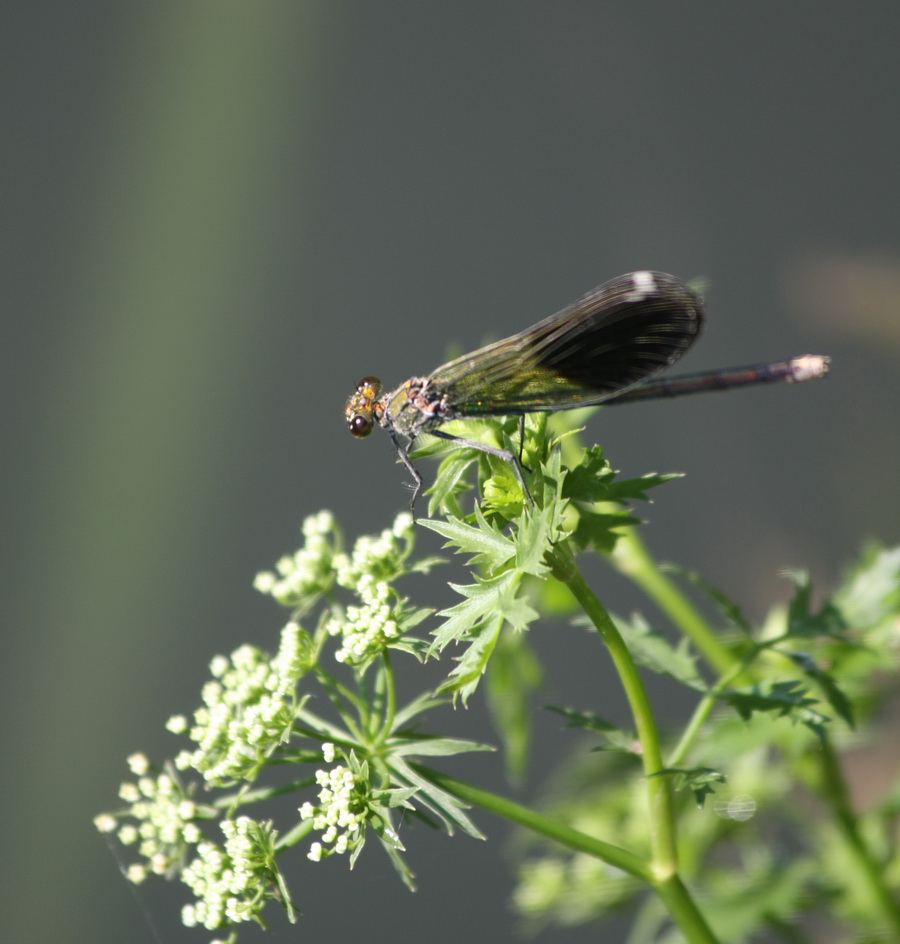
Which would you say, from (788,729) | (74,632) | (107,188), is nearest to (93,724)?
(74,632)

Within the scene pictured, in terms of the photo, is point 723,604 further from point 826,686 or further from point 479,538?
point 479,538

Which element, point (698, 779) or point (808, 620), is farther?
point (808, 620)

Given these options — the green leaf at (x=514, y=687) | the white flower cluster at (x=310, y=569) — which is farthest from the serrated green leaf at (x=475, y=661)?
the green leaf at (x=514, y=687)

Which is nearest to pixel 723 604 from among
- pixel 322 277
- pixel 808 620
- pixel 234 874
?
pixel 808 620

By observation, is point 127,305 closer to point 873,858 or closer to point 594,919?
point 594,919

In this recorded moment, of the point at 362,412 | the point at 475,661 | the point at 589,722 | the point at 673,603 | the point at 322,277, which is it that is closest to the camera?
the point at 475,661

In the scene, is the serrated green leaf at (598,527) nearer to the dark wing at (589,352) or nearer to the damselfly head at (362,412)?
the dark wing at (589,352)
